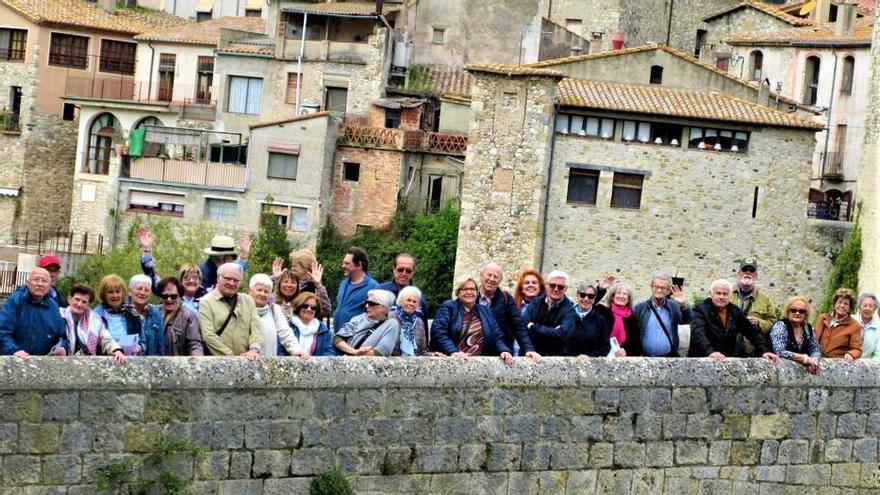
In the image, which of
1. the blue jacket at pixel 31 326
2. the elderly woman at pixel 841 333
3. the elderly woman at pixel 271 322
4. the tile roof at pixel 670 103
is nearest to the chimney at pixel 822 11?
the tile roof at pixel 670 103

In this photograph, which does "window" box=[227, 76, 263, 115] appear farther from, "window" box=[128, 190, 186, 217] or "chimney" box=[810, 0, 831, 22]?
"chimney" box=[810, 0, 831, 22]

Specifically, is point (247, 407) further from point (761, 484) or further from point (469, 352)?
point (761, 484)

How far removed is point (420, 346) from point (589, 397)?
5.28 ft

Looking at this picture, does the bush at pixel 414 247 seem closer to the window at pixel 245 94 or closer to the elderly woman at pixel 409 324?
the window at pixel 245 94

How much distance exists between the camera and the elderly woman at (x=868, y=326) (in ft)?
70.2

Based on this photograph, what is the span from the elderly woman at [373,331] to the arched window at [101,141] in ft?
165

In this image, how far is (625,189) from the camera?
52.8m

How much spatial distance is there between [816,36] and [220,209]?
1845 centimetres

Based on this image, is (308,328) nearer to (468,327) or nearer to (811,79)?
(468,327)

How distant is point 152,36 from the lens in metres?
69.3

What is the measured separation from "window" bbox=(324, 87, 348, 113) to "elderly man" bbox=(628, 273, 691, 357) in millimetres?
43367

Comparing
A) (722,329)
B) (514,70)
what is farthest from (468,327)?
(514,70)

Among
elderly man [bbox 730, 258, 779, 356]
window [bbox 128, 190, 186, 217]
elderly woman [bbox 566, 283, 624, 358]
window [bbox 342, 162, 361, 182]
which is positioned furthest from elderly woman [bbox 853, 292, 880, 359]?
window [bbox 128, 190, 186, 217]

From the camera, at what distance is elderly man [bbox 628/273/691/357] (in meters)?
20.6
